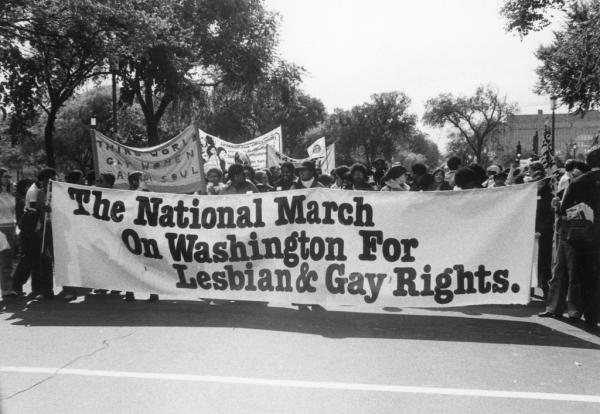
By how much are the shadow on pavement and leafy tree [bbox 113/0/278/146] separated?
14.5 metres

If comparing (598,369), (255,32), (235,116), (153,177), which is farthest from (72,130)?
(598,369)

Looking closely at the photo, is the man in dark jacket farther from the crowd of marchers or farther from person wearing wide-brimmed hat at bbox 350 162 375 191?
person wearing wide-brimmed hat at bbox 350 162 375 191

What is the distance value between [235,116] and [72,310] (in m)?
31.7

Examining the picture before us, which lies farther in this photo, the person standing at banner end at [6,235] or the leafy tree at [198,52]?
the leafy tree at [198,52]

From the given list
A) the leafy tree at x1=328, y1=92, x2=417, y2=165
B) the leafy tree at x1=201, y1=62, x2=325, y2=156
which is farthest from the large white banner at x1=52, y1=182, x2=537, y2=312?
the leafy tree at x1=328, y1=92, x2=417, y2=165

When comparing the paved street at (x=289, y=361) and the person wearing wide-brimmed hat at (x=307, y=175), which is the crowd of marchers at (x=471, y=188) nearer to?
the person wearing wide-brimmed hat at (x=307, y=175)

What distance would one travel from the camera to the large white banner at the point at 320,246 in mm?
6418

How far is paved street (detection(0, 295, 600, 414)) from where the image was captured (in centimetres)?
412

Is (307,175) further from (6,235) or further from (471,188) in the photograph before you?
(6,235)

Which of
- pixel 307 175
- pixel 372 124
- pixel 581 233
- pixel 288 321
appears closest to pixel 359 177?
pixel 307 175

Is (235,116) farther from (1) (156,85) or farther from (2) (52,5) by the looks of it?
(2) (52,5)

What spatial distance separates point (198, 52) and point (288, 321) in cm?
2331

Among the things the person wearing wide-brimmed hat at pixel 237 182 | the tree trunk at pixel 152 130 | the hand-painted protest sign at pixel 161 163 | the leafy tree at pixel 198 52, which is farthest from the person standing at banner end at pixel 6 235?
the tree trunk at pixel 152 130

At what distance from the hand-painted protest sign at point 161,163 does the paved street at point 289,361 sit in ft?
11.3
